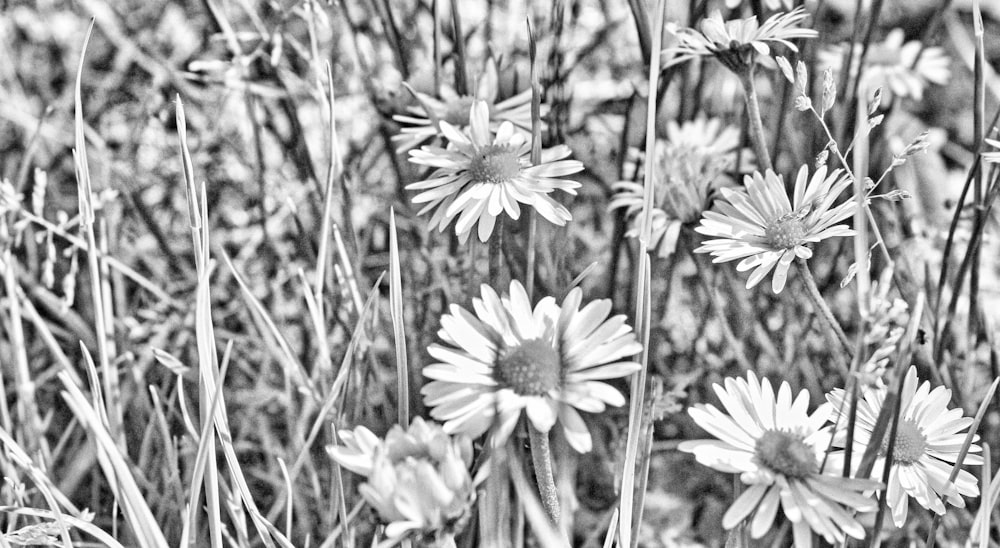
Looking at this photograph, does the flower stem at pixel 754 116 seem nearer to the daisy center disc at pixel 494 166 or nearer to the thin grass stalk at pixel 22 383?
the daisy center disc at pixel 494 166

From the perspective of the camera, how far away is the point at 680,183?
2.00 feet

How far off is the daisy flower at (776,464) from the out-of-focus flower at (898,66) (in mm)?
610

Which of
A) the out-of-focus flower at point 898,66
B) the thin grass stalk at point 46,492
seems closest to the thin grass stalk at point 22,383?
the thin grass stalk at point 46,492

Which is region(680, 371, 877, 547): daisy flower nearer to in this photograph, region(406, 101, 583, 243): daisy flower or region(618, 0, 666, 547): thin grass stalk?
region(618, 0, 666, 547): thin grass stalk

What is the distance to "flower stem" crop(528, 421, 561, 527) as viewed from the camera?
15.9 inches

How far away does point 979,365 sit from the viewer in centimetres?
92

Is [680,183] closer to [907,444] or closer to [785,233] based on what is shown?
[785,233]

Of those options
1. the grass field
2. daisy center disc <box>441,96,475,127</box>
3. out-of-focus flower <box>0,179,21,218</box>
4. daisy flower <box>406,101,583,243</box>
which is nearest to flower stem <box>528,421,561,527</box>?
the grass field

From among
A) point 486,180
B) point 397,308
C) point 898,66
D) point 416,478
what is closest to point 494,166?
point 486,180

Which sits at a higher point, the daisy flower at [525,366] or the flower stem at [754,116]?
the flower stem at [754,116]

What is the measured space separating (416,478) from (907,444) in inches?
9.9

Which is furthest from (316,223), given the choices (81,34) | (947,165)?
(947,165)

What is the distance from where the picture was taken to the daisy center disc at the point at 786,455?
14.7 inches

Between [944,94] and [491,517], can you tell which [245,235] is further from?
[944,94]
